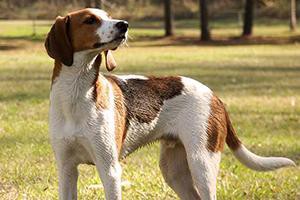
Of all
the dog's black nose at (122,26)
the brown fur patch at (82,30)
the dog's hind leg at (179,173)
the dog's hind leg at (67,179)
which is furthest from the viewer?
the dog's hind leg at (179,173)

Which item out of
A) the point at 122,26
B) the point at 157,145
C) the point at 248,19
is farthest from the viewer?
the point at 248,19

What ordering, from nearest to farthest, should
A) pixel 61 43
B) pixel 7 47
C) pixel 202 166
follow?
pixel 61 43, pixel 202 166, pixel 7 47

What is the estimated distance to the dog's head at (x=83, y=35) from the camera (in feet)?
15.2

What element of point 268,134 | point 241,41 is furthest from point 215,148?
point 241,41

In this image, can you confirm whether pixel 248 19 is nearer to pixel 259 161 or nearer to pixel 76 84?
pixel 259 161

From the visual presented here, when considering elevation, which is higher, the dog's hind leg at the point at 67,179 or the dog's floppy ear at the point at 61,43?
the dog's floppy ear at the point at 61,43

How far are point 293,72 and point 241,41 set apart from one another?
55.9ft

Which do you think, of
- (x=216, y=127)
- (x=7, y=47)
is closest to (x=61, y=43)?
(x=216, y=127)

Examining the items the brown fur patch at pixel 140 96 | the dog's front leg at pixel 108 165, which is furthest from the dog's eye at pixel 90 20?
the dog's front leg at pixel 108 165

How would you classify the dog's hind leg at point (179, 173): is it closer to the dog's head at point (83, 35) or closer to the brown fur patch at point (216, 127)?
the brown fur patch at point (216, 127)

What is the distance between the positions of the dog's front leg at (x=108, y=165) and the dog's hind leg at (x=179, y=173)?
82cm

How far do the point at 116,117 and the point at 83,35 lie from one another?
584 millimetres

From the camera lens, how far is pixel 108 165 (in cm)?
480

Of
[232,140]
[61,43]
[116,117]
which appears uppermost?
[61,43]
